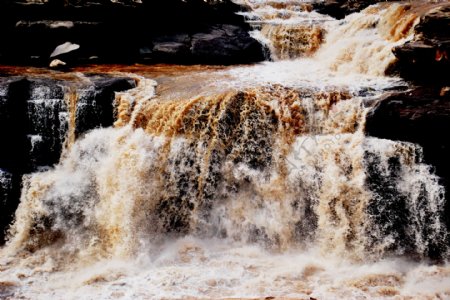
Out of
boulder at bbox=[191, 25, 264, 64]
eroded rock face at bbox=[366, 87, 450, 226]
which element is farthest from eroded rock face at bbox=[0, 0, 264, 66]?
eroded rock face at bbox=[366, 87, 450, 226]

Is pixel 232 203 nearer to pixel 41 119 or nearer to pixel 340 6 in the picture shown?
pixel 41 119

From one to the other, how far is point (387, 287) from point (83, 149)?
5.98 metres

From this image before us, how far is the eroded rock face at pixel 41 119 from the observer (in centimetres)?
855

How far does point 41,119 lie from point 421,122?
726cm

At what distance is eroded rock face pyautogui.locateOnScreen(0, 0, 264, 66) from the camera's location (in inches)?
477

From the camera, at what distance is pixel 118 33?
41.9ft

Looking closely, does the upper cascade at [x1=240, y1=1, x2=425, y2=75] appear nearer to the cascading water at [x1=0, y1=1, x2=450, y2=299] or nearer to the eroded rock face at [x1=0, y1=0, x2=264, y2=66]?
the eroded rock face at [x1=0, y1=0, x2=264, y2=66]

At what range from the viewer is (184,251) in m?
7.48

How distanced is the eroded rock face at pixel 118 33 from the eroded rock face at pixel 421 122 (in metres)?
5.89

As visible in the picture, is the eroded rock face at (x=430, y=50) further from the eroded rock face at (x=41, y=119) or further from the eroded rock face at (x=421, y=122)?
the eroded rock face at (x=41, y=119)

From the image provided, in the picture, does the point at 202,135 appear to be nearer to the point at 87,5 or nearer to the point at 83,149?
the point at 83,149

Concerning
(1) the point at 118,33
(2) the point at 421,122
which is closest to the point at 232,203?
(2) the point at 421,122

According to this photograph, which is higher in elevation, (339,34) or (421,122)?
(339,34)

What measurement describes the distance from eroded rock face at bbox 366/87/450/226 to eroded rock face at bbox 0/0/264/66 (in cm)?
589
